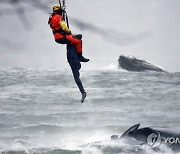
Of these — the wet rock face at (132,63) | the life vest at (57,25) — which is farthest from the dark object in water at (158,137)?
the wet rock face at (132,63)

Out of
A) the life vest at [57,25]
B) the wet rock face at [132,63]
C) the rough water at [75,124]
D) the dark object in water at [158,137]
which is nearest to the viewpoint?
the life vest at [57,25]

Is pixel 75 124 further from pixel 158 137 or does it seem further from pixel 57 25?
pixel 57 25

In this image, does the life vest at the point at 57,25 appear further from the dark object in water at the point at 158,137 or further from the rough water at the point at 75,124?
the dark object in water at the point at 158,137

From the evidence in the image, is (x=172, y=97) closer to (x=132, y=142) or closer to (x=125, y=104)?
(x=125, y=104)

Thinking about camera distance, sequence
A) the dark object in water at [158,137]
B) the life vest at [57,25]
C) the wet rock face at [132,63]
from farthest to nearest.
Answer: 1. the wet rock face at [132,63]
2. the dark object in water at [158,137]
3. the life vest at [57,25]

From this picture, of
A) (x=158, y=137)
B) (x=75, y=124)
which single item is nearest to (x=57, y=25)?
(x=158, y=137)

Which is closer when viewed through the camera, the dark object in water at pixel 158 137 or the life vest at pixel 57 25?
the life vest at pixel 57 25

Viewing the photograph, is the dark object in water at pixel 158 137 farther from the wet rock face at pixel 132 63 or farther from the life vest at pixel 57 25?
the wet rock face at pixel 132 63

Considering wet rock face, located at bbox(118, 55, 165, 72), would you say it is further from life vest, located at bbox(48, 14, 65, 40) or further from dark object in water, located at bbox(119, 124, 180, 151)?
life vest, located at bbox(48, 14, 65, 40)

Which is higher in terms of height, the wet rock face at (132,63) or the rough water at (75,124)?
the wet rock face at (132,63)

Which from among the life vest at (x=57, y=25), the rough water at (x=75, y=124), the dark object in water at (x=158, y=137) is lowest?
the rough water at (x=75, y=124)

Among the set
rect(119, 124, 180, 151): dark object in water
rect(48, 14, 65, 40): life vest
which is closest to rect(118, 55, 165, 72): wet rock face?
rect(119, 124, 180, 151): dark object in water

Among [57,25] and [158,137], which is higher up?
[57,25]

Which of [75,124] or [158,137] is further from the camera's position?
[75,124]
